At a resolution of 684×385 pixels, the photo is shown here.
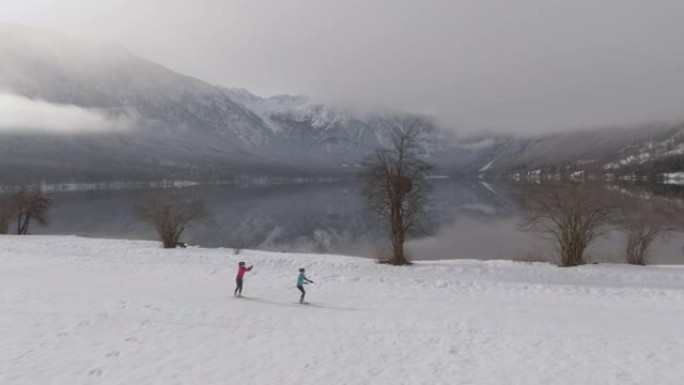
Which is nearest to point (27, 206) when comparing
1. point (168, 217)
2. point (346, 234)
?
point (168, 217)

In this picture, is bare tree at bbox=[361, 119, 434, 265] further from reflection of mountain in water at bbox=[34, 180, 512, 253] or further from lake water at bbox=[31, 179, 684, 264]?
reflection of mountain in water at bbox=[34, 180, 512, 253]

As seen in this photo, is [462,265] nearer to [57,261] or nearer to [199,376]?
[199,376]

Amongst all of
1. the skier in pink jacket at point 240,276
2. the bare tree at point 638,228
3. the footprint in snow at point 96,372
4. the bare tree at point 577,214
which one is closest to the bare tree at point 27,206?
the skier in pink jacket at point 240,276

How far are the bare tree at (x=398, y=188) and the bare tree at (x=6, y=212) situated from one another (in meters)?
43.0

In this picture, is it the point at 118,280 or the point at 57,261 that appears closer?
the point at 118,280

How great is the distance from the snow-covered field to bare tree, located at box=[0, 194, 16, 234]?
30599mm

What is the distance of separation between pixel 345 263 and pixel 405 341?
55.8 feet

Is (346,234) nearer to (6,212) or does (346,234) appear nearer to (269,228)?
(269,228)

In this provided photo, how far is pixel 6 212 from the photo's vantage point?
2207 inches

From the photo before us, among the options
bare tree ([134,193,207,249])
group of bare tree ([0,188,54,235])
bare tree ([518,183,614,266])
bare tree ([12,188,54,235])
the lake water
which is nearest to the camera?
bare tree ([518,183,614,266])

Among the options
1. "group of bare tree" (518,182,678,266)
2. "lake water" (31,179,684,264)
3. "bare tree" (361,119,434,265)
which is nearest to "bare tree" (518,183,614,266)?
"group of bare tree" (518,182,678,266)

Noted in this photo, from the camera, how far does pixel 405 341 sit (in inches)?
623

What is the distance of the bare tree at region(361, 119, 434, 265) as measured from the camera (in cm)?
3450

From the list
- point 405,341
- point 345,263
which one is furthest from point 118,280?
point 405,341
